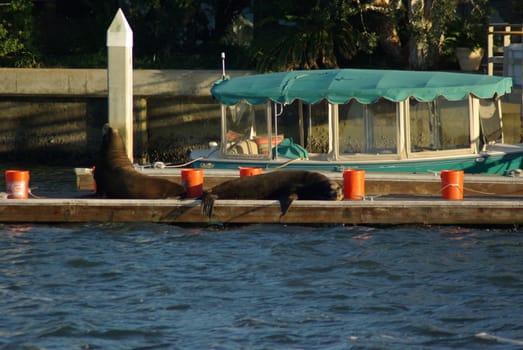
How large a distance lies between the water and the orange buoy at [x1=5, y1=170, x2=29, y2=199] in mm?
574

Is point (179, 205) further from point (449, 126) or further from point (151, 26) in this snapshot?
point (151, 26)

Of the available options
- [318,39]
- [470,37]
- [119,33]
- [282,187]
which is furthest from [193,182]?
[470,37]

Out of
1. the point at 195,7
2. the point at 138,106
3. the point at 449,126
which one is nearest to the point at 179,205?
the point at 449,126

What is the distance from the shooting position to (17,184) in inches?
690

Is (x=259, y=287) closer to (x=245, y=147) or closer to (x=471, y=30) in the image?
(x=245, y=147)

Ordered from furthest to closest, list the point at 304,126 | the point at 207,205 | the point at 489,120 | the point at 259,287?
the point at 304,126, the point at 489,120, the point at 207,205, the point at 259,287

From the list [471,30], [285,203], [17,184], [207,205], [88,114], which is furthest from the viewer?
[88,114]

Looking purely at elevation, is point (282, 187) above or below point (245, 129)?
below

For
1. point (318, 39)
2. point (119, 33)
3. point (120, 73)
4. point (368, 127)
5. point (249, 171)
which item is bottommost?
point (249, 171)

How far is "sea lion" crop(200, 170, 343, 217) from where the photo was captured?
17.2 m

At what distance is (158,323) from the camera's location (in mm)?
12312

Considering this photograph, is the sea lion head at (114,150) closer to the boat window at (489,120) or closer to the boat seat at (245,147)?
the boat seat at (245,147)

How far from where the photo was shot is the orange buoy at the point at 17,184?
17.5 meters

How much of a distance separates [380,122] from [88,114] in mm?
9866
